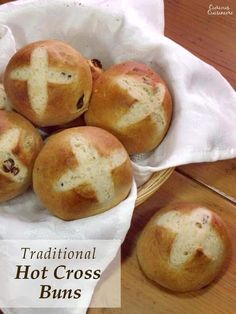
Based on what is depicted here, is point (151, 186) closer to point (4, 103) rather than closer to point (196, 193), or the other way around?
point (196, 193)

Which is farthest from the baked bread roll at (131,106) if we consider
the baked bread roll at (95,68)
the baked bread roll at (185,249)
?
the baked bread roll at (185,249)

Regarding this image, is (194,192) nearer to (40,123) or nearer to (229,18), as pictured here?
(40,123)

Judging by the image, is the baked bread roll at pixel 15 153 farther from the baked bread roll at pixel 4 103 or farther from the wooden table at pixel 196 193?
the wooden table at pixel 196 193

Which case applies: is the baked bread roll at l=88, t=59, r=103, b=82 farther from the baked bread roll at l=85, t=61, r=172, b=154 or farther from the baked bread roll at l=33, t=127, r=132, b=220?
the baked bread roll at l=33, t=127, r=132, b=220

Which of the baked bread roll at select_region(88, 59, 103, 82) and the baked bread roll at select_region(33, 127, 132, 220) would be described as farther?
the baked bread roll at select_region(88, 59, 103, 82)

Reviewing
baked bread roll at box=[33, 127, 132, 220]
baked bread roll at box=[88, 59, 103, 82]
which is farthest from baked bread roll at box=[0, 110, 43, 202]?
baked bread roll at box=[88, 59, 103, 82]
